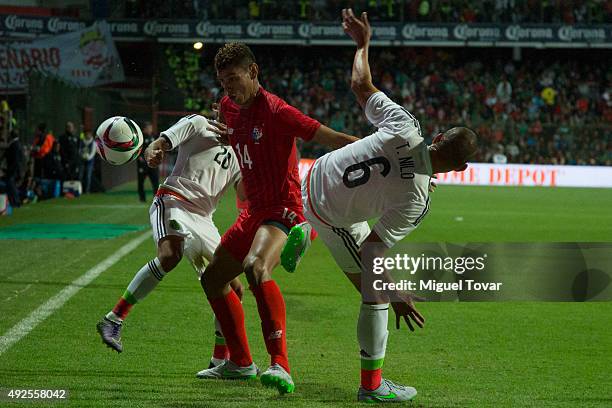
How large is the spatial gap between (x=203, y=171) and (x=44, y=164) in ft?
55.4

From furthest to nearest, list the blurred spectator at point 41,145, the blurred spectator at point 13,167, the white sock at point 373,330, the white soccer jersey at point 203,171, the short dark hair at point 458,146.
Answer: the blurred spectator at point 41,145, the blurred spectator at point 13,167, the white soccer jersey at point 203,171, the white sock at point 373,330, the short dark hair at point 458,146

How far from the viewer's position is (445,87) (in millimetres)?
41625

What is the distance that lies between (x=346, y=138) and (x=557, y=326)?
355 centimetres

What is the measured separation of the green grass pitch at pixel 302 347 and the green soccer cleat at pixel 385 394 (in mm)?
72

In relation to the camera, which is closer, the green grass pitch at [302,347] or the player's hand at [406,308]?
the player's hand at [406,308]

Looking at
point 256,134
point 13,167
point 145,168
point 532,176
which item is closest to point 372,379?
point 256,134

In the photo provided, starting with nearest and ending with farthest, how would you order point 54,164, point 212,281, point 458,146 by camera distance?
point 458,146 → point 212,281 → point 54,164

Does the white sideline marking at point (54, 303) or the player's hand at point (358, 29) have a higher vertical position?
the player's hand at point (358, 29)

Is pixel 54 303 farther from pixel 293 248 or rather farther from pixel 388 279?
pixel 388 279

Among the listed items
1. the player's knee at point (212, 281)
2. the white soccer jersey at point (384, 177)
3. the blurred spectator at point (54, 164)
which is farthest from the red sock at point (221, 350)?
the blurred spectator at point (54, 164)

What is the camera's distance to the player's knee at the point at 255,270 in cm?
568

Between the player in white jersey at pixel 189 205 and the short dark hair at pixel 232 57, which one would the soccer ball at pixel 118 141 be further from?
the short dark hair at pixel 232 57

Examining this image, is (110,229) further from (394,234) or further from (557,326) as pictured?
(394,234)

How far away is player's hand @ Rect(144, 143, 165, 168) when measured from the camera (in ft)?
20.2
